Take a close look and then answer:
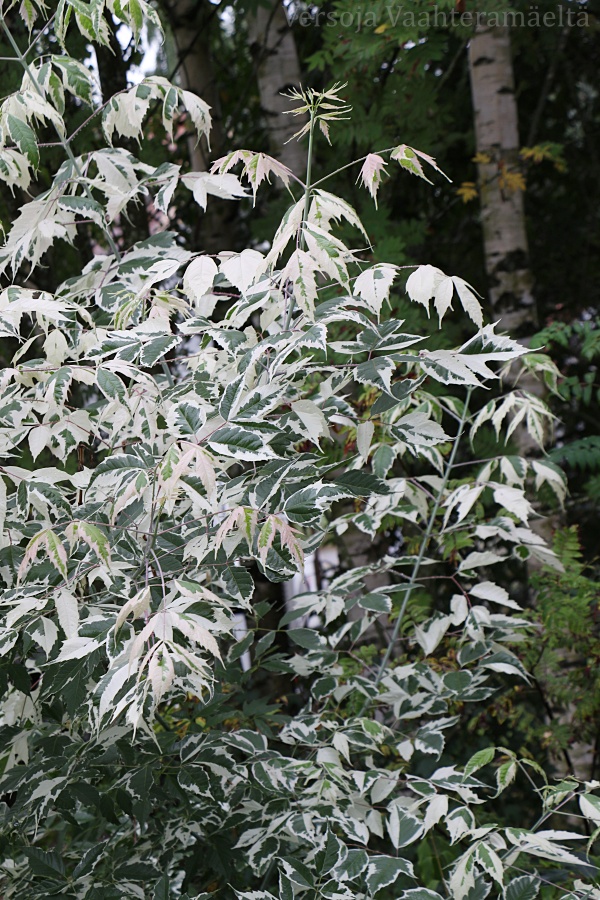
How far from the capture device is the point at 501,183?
9.78 ft

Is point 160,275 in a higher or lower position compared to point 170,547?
higher

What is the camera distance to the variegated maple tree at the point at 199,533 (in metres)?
1.11

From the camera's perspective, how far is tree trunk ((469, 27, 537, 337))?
2.95 m

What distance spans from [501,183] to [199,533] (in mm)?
2129

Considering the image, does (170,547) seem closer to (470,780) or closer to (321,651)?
(321,651)

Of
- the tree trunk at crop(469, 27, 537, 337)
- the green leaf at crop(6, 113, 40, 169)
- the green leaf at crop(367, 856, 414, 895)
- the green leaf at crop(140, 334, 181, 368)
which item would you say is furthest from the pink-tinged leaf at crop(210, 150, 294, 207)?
the tree trunk at crop(469, 27, 537, 337)

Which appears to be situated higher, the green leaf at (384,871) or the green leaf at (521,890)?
the green leaf at (384,871)

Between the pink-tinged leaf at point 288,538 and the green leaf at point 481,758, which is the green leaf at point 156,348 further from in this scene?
the green leaf at point 481,758

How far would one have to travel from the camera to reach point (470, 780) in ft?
4.91

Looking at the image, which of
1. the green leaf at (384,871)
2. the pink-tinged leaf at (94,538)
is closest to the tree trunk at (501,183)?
the green leaf at (384,871)

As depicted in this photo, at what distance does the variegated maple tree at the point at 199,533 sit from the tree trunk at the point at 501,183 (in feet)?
4.16

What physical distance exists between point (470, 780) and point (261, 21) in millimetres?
2748

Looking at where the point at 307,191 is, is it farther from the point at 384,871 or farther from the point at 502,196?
the point at 502,196

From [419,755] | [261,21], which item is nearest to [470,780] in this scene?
[419,755]
